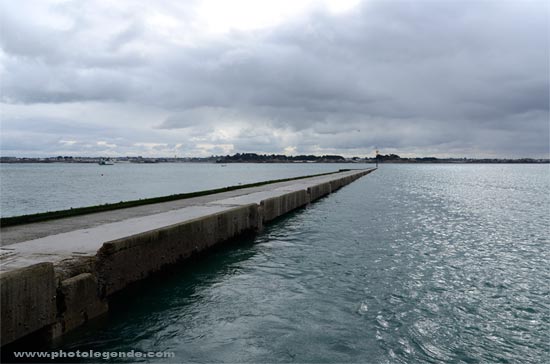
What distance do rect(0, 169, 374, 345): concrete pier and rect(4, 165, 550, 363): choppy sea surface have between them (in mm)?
364

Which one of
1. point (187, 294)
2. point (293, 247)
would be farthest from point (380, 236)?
point (187, 294)

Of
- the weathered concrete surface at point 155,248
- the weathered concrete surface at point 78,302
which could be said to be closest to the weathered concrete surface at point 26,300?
the weathered concrete surface at point 78,302

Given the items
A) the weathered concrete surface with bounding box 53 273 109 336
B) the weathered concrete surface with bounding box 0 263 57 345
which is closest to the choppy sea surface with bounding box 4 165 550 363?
the weathered concrete surface with bounding box 53 273 109 336

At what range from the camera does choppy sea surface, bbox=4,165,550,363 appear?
603 cm

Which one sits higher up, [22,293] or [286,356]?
[22,293]

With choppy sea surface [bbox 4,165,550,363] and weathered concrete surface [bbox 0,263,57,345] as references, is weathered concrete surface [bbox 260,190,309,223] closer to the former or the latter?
choppy sea surface [bbox 4,165,550,363]

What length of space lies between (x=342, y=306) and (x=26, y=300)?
5.21 metres

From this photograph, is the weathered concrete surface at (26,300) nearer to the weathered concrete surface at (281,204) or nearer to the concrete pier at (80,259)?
the concrete pier at (80,259)

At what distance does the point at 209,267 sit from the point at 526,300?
7.08m

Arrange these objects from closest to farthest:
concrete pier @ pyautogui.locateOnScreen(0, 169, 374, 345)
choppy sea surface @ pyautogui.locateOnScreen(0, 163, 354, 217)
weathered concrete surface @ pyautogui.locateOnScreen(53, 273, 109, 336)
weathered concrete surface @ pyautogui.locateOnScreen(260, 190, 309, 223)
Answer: concrete pier @ pyautogui.locateOnScreen(0, 169, 374, 345) → weathered concrete surface @ pyautogui.locateOnScreen(53, 273, 109, 336) → weathered concrete surface @ pyautogui.locateOnScreen(260, 190, 309, 223) → choppy sea surface @ pyautogui.locateOnScreen(0, 163, 354, 217)

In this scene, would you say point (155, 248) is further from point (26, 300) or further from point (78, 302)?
point (26, 300)

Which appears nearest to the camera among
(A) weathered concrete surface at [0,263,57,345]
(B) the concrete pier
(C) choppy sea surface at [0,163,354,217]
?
(A) weathered concrete surface at [0,263,57,345]

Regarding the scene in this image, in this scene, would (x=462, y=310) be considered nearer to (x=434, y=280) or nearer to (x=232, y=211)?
(x=434, y=280)

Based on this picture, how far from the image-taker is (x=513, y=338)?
6.54 m
